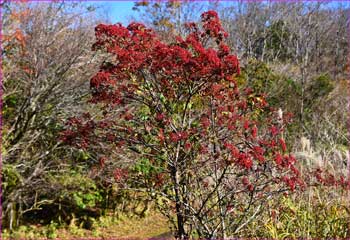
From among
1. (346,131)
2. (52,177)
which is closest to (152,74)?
(52,177)

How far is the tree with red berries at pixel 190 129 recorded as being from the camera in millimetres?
3016

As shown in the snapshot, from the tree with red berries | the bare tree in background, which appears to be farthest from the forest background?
the tree with red berries

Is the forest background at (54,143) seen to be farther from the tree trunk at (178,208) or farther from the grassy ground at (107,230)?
the tree trunk at (178,208)

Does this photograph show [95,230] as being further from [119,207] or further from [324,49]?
[324,49]

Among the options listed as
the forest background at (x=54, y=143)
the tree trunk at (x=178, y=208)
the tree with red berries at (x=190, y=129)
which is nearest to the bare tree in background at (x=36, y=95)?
the forest background at (x=54, y=143)

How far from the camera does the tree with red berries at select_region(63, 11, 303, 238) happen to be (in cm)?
302

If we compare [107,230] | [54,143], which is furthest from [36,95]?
[107,230]

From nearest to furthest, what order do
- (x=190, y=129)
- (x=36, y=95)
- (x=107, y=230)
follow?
1. (x=190, y=129)
2. (x=36, y=95)
3. (x=107, y=230)

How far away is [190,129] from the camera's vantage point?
3.26m

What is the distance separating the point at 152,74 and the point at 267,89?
7.47 m

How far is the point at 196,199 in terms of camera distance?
11.4 ft

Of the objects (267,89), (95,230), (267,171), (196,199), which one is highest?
(267,89)

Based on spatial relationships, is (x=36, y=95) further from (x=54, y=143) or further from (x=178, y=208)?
(x=178, y=208)

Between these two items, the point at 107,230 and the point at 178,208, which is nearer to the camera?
the point at 178,208
